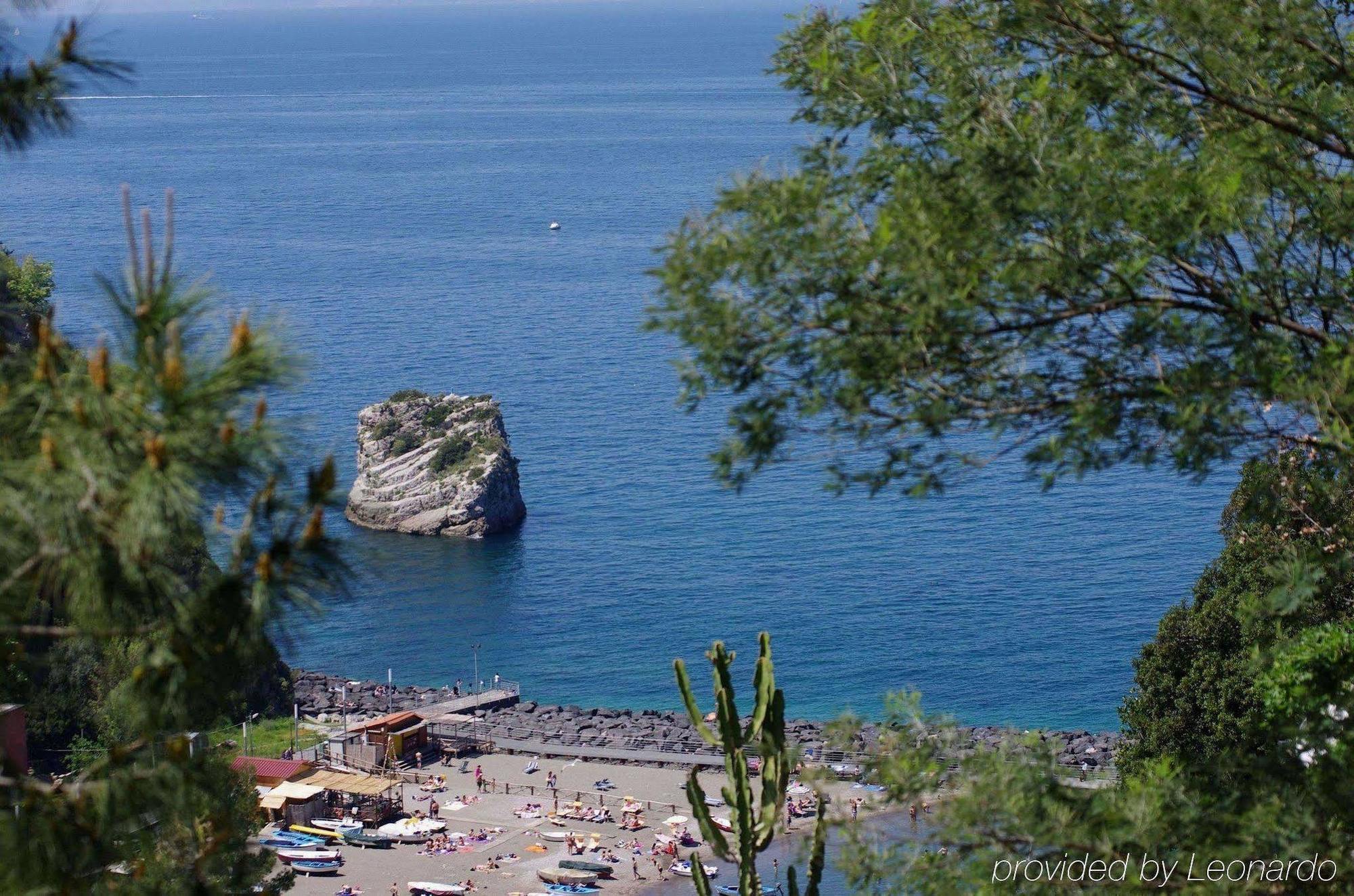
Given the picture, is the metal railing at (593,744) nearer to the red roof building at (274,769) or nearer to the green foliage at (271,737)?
the green foliage at (271,737)

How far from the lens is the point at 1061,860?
5.82 metres

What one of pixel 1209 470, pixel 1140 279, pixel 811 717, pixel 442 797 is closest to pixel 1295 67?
pixel 1140 279

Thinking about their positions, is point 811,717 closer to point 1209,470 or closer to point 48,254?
point 1209,470

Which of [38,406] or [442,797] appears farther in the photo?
[442,797]

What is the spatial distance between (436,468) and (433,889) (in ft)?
119

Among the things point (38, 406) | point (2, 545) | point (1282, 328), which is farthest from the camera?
point (1282, 328)

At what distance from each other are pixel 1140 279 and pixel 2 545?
459 cm

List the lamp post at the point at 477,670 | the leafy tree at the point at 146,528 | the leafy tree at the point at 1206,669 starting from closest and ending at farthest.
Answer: the leafy tree at the point at 146,528
the leafy tree at the point at 1206,669
the lamp post at the point at 477,670

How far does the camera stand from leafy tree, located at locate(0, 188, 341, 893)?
4.12 metres

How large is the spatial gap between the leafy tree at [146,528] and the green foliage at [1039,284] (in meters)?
2.27

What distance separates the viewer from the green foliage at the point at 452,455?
63312 mm

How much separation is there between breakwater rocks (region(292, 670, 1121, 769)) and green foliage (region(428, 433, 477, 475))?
1721cm

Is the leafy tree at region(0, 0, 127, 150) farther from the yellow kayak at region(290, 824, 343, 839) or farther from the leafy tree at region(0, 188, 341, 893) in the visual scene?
the yellow kayak at region(290, 824, 343, 839)

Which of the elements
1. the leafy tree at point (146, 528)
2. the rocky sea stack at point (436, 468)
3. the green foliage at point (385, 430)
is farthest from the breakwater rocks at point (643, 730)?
the leafy tree at point (146, 528)
